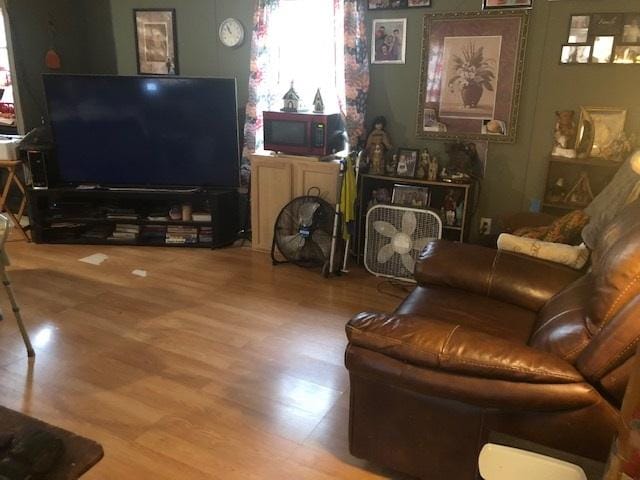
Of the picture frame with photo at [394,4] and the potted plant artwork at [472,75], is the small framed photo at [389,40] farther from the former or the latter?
the potted plant artwork at [472,75]

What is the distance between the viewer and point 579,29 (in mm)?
3113

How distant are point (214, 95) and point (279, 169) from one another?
2.65 feet

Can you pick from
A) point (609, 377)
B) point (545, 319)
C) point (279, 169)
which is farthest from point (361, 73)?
point (609, 377)

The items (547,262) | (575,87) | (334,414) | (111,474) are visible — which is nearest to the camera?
(111,474)

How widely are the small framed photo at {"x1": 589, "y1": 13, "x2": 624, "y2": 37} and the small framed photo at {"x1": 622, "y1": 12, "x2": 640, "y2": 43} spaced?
0.02 metres

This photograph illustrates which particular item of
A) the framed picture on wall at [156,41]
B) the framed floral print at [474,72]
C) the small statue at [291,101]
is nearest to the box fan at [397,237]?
the framed floral print at [474,72]

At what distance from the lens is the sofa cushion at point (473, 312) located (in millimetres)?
1993

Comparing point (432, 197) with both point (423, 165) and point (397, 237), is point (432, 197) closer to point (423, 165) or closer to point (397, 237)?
point (423, 165)

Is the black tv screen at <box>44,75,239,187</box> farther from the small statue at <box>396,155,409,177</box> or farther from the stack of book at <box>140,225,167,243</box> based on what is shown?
the small statue at <box>396,155,409,177</box>

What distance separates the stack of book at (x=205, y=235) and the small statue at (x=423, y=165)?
5.74 feet

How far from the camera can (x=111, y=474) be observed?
1841 millimetres

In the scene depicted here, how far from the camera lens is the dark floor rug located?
1.18 metres

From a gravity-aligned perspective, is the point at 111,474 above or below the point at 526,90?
below

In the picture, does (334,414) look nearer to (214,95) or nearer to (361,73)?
(361,73)
